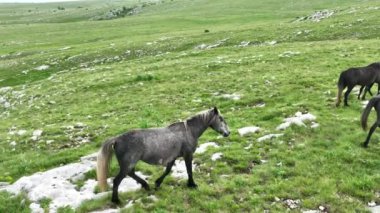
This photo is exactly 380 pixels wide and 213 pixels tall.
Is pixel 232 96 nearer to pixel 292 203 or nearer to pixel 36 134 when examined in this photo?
pixel 36 134

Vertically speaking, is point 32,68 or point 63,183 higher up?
point 63,183

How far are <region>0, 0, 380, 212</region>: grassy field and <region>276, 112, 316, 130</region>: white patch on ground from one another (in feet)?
1.09

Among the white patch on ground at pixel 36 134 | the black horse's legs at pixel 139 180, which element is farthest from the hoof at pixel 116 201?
the white patch on ground at pixel 36 134

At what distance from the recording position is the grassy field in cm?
1351

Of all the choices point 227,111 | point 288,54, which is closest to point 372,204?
point 227,111

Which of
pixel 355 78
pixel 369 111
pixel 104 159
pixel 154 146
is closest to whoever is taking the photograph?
pixel 104 159

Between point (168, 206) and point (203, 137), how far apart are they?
20.5 feet

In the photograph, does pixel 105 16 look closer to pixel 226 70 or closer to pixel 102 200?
pixel 226 70

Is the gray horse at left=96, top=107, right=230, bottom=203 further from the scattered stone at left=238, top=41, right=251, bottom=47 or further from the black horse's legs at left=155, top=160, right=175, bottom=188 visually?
the scattered stone at left=238, top=41, right=251, bottom=47

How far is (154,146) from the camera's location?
43.2 feet

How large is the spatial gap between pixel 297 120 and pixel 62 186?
416 inches

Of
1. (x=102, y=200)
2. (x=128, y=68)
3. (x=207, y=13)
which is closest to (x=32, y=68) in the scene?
(x=128, y=68)

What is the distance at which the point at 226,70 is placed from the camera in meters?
32.8

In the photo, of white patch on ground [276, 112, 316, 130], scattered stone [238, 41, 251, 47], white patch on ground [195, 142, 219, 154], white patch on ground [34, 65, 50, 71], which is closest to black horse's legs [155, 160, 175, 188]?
white patch on ground [195, 142, 219, 154]
